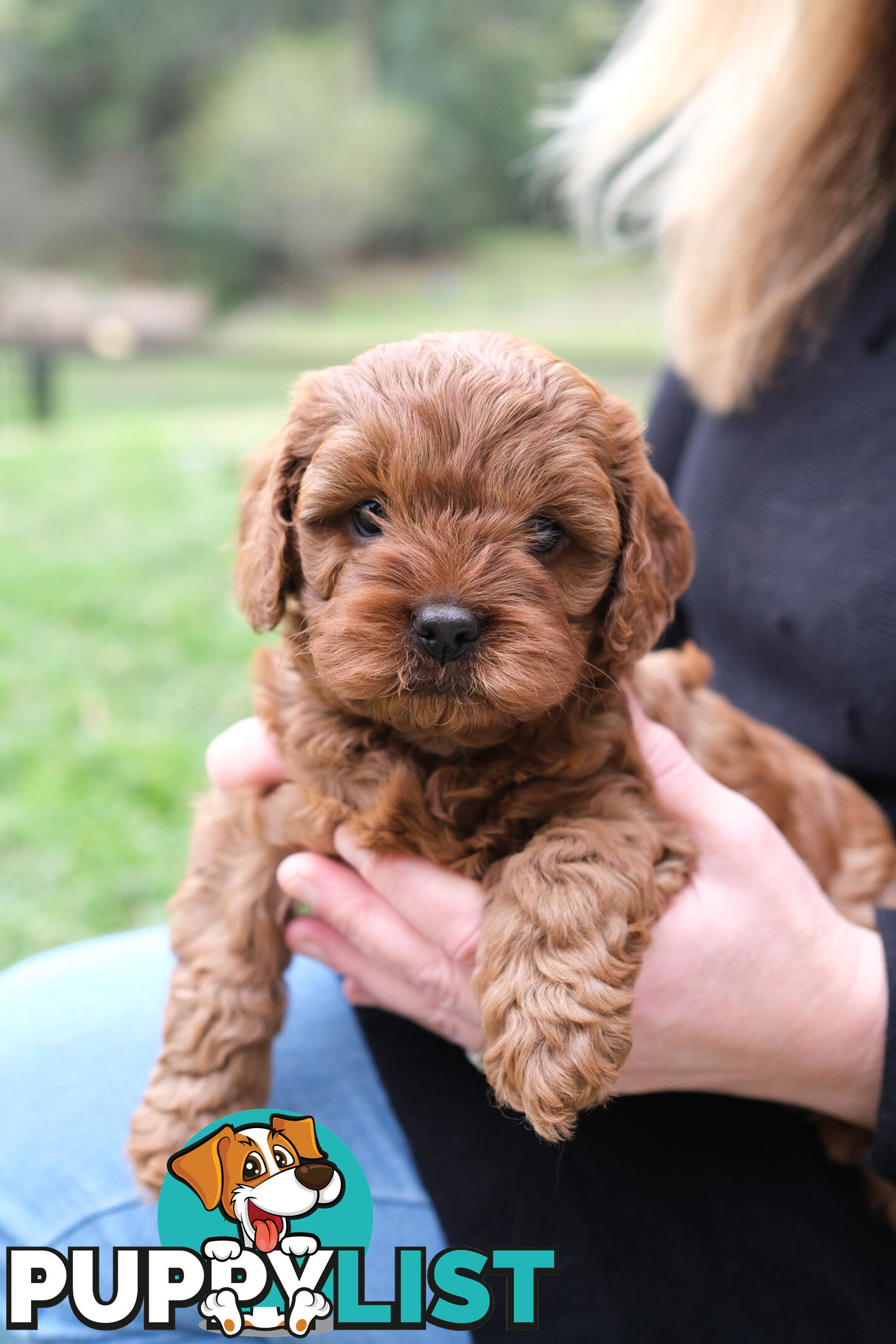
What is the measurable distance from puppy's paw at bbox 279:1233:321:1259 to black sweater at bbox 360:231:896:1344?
26 cm

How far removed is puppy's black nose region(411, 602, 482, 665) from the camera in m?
1.95

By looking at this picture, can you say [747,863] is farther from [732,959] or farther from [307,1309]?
[307,1309]

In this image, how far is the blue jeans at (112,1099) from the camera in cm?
229

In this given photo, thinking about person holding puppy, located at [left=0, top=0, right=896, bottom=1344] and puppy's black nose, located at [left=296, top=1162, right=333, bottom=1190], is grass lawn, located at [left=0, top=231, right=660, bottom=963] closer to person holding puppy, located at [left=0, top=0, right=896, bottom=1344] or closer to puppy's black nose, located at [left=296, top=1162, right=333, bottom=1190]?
person holding puppy, located at [left=0, top=0, right=896, bottom=1344]

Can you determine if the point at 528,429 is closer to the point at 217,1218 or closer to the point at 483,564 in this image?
the point at 483,564

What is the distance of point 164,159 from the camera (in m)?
40.7

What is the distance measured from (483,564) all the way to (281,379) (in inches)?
886

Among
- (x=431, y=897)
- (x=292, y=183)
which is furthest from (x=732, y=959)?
(x=292, y=183)

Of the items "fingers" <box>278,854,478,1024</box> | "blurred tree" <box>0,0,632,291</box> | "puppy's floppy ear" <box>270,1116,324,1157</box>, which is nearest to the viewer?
"puppy's floppy ear" <box>270,1116,324,1157</box>

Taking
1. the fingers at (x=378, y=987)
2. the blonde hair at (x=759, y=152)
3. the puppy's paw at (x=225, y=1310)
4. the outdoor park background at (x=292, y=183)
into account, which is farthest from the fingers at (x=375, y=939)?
the outdoor park background at (x=292, y=183)

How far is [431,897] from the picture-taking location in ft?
7.47

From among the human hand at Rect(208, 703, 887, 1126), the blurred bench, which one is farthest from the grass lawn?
the blurred bench

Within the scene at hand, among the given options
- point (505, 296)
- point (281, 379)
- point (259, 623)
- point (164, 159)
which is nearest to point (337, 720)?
point (259, 623)

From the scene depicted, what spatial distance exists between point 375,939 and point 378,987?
0.48 feet
